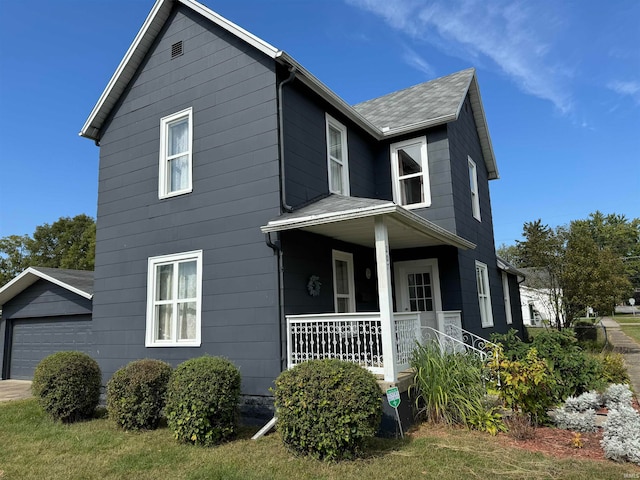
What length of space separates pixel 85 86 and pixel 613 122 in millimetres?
19338

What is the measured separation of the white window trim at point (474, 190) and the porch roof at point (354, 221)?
3627 mm

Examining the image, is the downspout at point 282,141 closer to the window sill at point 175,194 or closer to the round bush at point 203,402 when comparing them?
the window sill at point 175,194

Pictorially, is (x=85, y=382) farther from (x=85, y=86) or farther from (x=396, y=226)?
(x=85, y=86)

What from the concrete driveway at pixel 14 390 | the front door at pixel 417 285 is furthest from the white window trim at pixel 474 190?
the concrete driveway at pixel 14 390

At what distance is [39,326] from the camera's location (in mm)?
12891

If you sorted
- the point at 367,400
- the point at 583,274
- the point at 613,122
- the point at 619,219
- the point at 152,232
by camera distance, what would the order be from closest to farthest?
the point at 367,400, the point at 152,232, the point at 583,274, the point at 613,122, the point at 619,219

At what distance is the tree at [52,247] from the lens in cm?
3488

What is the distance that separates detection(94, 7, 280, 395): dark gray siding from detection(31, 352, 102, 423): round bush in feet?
3.84

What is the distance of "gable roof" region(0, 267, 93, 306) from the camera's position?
11.3 m

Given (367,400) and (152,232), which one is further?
(152,232)

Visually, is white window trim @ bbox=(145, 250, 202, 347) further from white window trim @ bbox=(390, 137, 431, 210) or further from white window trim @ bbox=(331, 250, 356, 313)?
white window trim @ bbox=(390, 137, 431, 210)

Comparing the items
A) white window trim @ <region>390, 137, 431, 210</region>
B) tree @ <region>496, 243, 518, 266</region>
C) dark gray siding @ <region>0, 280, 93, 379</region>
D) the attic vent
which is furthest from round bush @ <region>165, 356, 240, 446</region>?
tree @ <region>496, 243, 518, 266</region>

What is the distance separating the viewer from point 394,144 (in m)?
10.8

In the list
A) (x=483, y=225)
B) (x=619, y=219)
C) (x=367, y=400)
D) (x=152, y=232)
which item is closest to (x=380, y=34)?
(x=483, y=225)
